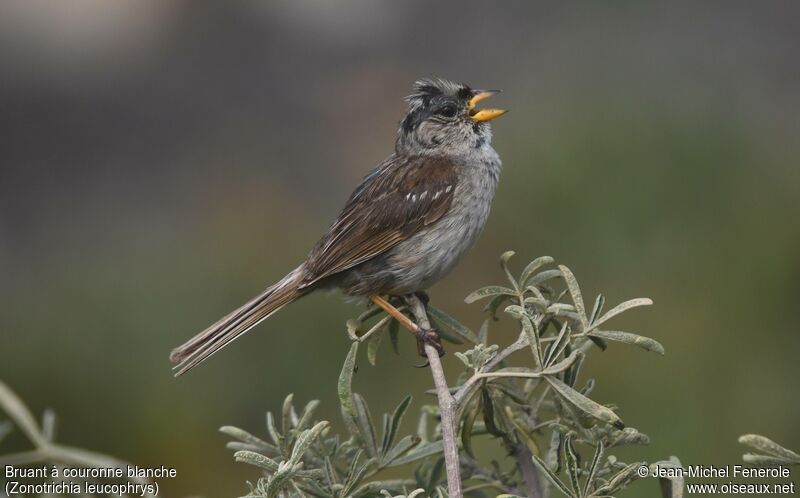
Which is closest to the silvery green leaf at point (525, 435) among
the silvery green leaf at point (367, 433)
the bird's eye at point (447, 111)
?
the silvery green leaf at point (367, 433)

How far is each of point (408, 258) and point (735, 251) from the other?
2.40 m

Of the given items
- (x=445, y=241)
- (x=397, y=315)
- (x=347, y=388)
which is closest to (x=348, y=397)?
(x=347, y=388)

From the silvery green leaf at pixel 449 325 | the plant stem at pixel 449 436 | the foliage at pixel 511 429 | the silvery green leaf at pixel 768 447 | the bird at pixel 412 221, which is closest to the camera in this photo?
the silvery green leaf at pixel 768 447

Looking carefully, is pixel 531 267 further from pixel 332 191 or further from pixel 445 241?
pixel 332 191

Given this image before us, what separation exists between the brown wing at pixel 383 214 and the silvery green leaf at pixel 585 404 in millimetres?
1648

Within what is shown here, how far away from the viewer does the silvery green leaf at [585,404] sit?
176 cm

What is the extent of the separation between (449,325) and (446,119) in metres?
1.54

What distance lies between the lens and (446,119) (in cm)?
383

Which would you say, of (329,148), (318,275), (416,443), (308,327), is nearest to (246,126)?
(329,148)

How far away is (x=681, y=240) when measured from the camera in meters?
5.41

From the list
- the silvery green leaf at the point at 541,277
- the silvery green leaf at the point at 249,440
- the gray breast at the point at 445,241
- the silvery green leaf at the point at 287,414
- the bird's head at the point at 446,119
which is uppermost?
the bird's head at the point at 446,119

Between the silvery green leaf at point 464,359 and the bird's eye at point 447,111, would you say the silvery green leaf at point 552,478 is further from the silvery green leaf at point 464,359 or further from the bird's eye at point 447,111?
the bird's eye at point 447,111

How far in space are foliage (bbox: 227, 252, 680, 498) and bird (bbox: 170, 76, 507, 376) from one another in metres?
1.03

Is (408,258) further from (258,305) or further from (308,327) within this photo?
(308,327)
